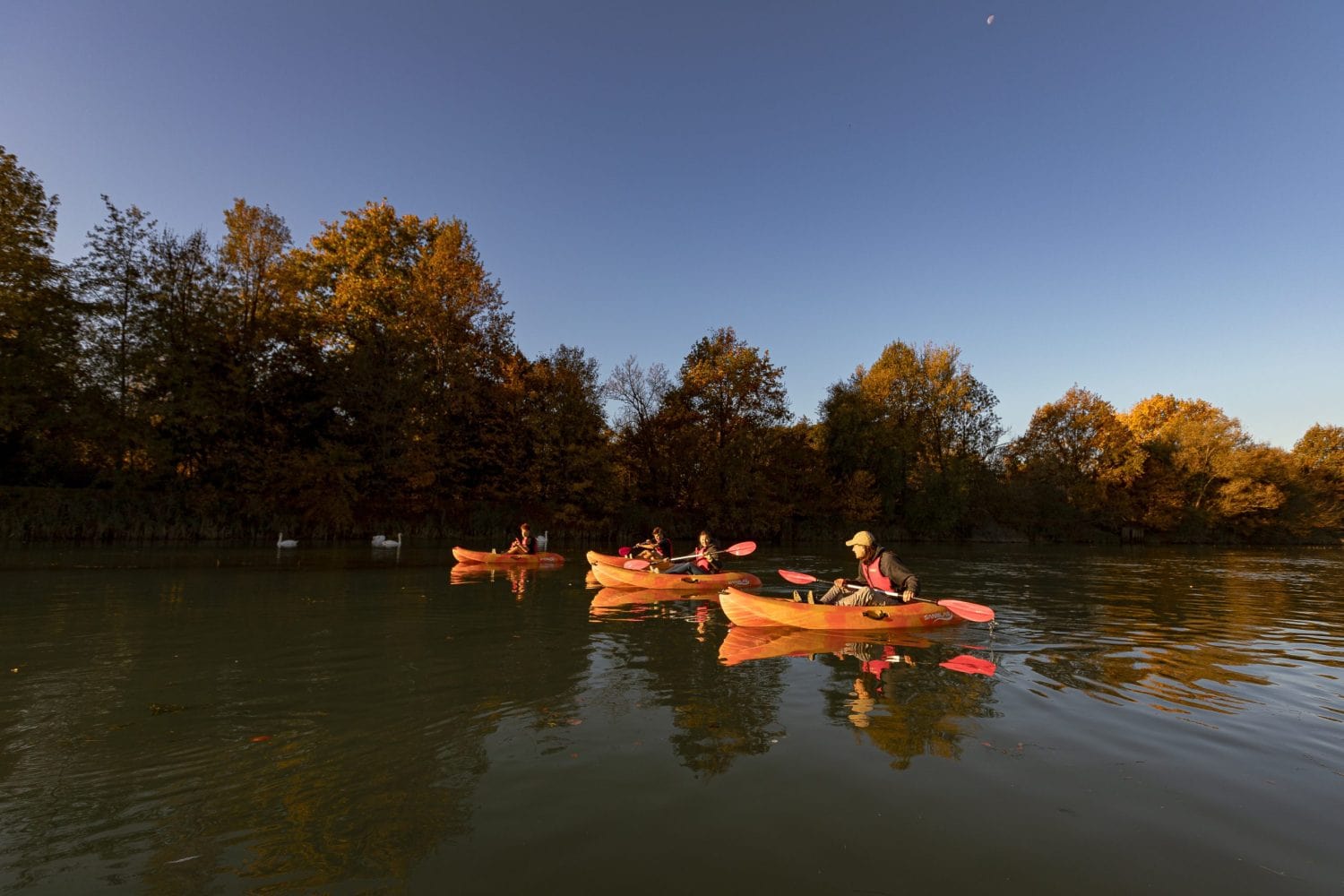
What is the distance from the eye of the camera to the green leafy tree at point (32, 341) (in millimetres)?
25703

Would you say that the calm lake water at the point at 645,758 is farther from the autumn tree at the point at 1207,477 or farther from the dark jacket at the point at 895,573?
the autumn tree at the point at 1207,477

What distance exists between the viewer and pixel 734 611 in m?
11.5

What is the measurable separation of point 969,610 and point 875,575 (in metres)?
1.68

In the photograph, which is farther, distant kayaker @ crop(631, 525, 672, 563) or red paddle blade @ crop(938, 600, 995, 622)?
distant kayaker @ crop(631, 525, 672, 563)

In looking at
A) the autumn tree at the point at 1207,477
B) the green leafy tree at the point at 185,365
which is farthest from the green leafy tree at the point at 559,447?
the autumn tree at the point at 1207,477

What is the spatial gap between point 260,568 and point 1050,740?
65.9ft

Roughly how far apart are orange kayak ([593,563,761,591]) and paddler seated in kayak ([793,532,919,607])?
4.45 m

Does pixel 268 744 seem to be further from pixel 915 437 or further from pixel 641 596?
pixel 915 437

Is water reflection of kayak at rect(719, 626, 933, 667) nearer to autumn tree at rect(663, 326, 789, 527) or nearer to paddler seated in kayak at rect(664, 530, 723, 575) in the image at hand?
paddler seated in kayak at rect(664, 530, 723, 575)

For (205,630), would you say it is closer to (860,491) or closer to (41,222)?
(41,222)

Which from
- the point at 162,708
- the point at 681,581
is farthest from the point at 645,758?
the point at 681,581

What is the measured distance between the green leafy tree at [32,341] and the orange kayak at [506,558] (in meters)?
19.4

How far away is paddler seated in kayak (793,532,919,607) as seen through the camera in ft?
38.1

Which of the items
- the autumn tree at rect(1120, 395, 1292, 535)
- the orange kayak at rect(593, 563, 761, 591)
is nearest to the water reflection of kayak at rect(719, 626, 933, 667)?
the orange kayak at rect(593, 563, 761, 591)
